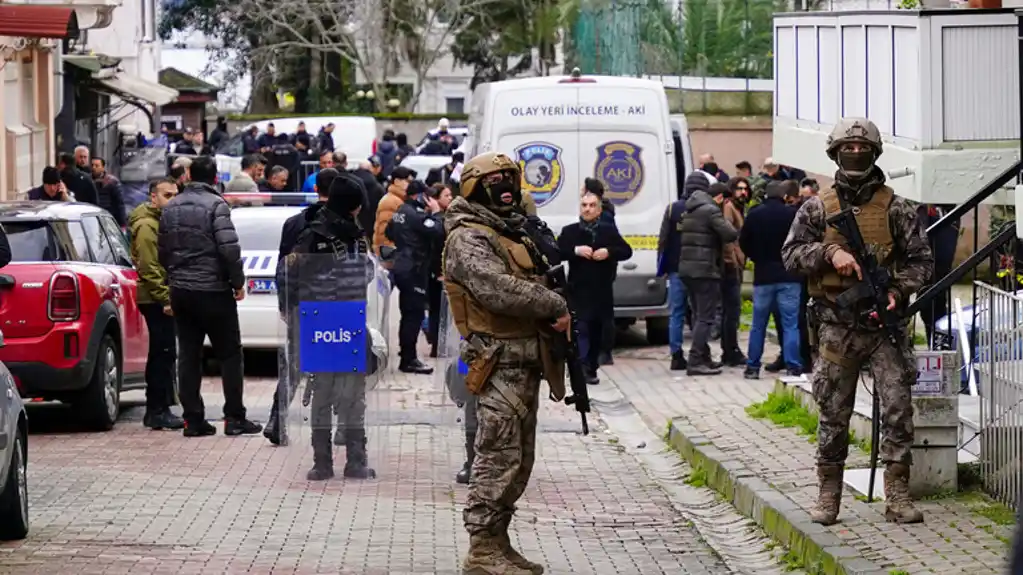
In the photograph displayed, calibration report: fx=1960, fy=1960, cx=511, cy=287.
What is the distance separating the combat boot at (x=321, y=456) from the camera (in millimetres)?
11570

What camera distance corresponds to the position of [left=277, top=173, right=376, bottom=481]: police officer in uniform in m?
11.6

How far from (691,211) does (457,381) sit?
6.07 metres

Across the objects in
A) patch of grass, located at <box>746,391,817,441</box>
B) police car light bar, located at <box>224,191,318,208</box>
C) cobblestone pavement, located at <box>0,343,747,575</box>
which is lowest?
cobblestone pavement, located at <box>0,343,747,575</box>

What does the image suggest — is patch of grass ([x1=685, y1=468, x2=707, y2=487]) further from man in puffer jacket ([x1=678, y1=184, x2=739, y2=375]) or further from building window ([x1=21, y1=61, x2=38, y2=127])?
building window ([x1=21, y1=61, x2=38, y2=127])

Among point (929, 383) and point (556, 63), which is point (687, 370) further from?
point (556, 63)

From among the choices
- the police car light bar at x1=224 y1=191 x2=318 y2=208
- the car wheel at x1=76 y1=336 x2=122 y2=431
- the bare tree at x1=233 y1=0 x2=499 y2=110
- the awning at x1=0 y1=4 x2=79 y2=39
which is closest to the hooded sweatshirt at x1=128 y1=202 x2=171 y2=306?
the car wheel at x1=76 y1=336 x2=122 y2=431

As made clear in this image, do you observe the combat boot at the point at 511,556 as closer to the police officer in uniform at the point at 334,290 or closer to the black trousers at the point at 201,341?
the police officer in uniform at the point at 334,290

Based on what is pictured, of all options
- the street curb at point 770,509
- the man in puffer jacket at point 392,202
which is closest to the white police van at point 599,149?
the man in puffer jacket at point 392,202

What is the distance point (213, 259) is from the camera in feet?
42.4

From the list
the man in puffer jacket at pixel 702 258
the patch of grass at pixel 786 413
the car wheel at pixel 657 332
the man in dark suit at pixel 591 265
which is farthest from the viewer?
the car wheel at pixel 657 332

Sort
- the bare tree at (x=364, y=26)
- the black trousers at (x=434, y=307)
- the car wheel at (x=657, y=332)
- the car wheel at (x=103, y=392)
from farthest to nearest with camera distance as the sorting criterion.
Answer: the bare tree at (x=364, y=26)
the car wheel at (x=657, y=332)
the black trousers at (x=434, y=307)
the car wheel at (x=103, y=392)

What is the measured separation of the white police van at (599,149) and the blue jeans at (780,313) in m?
2.13

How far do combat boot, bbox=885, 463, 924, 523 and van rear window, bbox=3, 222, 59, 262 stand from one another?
255 inches

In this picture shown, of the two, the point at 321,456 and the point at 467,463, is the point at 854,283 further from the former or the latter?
the point at 321,456
